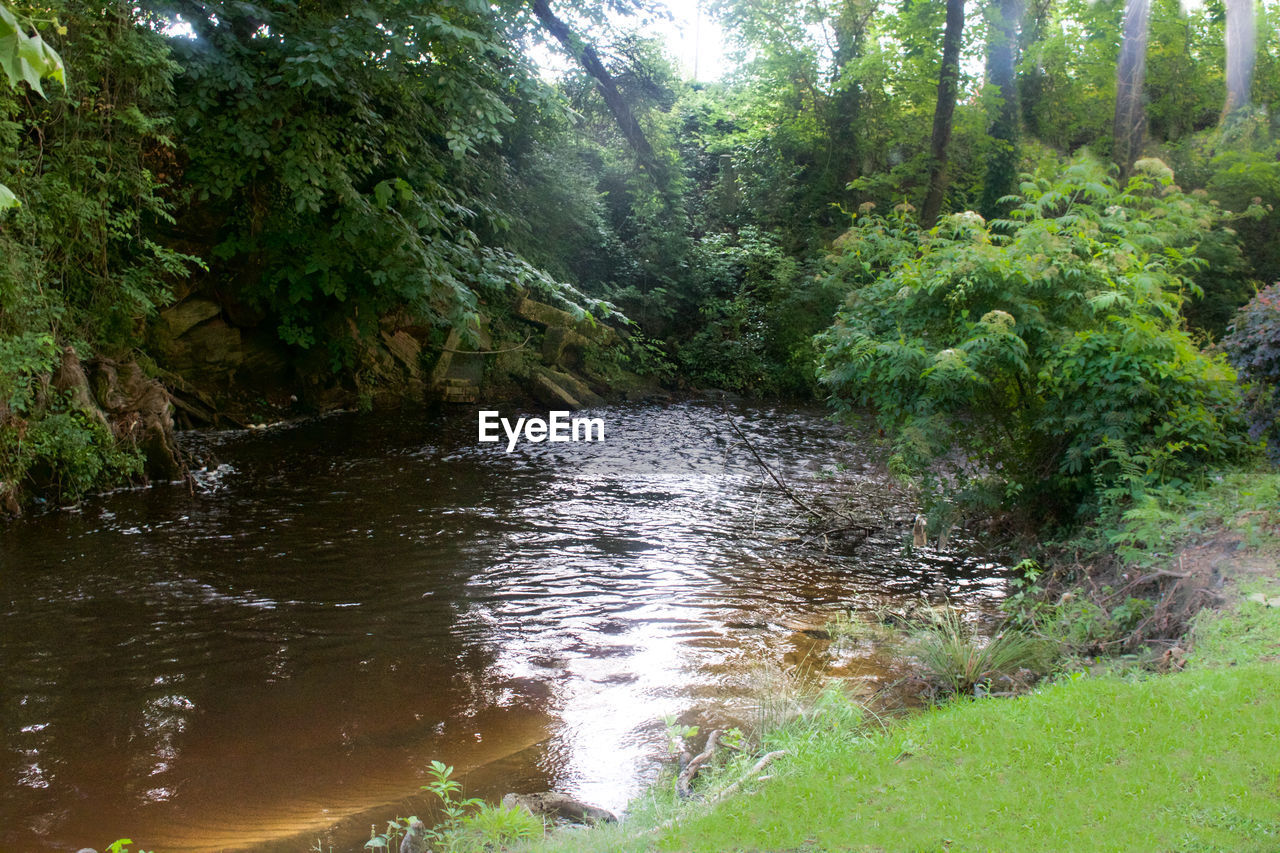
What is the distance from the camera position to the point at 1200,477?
7246 mm

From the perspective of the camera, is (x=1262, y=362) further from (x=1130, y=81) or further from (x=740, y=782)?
(x=1130, y=81)

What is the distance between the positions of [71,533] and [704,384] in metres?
14.7

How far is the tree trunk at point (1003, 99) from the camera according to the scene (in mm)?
19109

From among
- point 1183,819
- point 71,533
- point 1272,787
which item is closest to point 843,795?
point 1183,819

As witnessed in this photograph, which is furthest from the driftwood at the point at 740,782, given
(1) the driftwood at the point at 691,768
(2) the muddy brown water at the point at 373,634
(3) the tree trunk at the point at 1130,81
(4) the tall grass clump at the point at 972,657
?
(3) the tree trunk at the point at 1130,81

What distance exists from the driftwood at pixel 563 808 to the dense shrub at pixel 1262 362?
5.69 m

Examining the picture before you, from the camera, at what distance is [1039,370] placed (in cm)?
820

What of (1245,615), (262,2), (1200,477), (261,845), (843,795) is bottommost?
(261,845)

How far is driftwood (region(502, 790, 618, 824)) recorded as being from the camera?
409cm

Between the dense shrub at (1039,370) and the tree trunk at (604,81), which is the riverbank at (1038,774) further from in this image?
the tree trunk at (604,81)

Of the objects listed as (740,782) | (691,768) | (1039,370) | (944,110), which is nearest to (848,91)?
(944,110)

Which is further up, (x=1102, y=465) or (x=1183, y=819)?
(x=1102, y=465)

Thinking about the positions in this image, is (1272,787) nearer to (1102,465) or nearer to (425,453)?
(1102,465)

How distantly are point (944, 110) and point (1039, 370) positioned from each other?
12.2 metres
